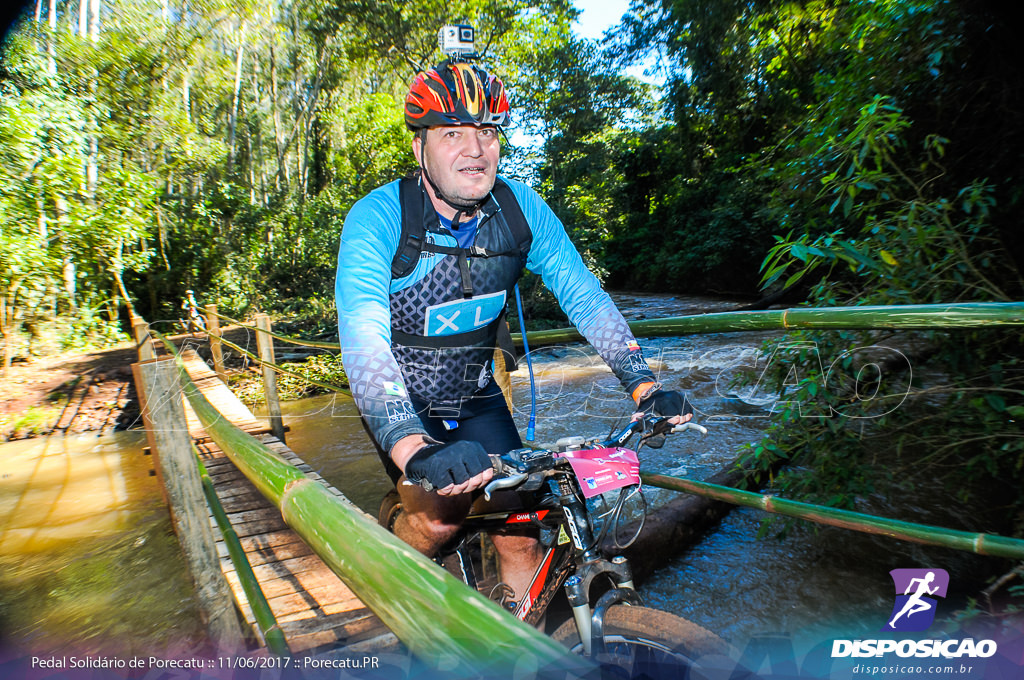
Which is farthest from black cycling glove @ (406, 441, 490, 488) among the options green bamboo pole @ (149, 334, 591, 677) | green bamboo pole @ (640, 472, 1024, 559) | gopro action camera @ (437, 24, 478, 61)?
gopro action camera @ (437, 24, 478, 61)

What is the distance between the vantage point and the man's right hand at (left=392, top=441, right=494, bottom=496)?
1.26 metres

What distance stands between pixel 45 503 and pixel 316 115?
2165cm

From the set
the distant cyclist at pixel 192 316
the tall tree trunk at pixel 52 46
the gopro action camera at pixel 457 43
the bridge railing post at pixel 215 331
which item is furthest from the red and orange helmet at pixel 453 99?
the tall tree trunk at pixel 52 46

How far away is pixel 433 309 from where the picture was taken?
6.61 ft

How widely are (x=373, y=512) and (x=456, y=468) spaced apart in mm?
4374

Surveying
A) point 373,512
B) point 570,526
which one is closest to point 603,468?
point 570,526

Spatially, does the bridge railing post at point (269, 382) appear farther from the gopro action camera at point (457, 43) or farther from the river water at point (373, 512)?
the gopro action camera at point (457, 43)

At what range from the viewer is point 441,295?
79.0 inches

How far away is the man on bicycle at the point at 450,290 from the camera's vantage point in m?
1.77

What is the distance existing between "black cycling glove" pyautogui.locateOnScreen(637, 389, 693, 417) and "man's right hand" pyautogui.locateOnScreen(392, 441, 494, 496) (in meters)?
0.54

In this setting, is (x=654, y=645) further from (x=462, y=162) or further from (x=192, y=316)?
(x=192, y=316)

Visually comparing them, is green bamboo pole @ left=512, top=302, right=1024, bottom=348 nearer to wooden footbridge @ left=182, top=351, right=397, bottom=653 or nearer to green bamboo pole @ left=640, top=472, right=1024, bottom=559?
green bamboo pole @ left=640, top=472, right=1024, bottom=559

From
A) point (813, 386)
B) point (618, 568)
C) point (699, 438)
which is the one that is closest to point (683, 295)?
point (699, 438)

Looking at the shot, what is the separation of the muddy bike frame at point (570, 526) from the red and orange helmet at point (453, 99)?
1170 mm
